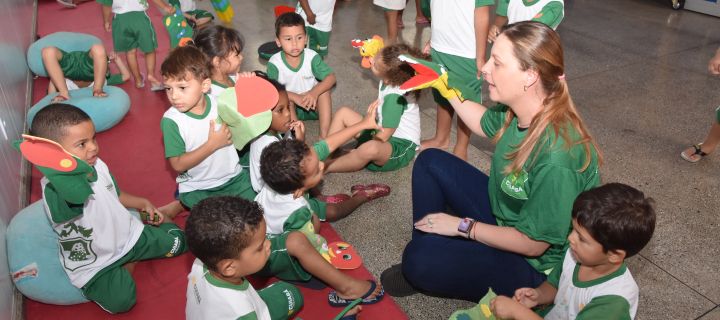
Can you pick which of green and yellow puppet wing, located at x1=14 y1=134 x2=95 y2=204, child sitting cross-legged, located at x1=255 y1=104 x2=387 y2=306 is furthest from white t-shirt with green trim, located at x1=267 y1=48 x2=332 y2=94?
green and yellow puppet wing, located at x1=14 y1=134 x2=95 y2=204

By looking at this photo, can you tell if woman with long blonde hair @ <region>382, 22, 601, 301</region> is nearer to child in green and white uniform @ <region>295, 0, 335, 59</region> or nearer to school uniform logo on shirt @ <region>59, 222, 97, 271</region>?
school uniform logo on shirt @ <region>59, 222, 97, 271</region>

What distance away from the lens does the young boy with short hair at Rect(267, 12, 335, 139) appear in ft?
11.4

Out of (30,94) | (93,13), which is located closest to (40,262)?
(30,94)

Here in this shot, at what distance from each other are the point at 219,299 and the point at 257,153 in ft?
3.30

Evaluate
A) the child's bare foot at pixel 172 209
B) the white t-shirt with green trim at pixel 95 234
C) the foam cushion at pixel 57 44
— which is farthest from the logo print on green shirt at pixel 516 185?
the foam cushion at pixel 57 44

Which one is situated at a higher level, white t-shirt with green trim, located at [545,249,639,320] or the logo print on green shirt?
the logo print on green shirt

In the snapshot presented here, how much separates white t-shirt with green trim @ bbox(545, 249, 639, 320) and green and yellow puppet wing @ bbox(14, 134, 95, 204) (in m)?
1.70

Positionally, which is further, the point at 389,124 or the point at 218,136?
the point at 389,124

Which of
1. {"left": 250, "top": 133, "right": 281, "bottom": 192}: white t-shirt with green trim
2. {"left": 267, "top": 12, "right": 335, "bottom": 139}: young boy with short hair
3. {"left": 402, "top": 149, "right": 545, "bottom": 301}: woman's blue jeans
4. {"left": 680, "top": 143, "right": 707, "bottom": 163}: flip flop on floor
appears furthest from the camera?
{"left": 267, "top": 12, "right": 335, "bottom": 139}: young boy with short hair

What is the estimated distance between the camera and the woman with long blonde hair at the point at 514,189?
5.86 ft

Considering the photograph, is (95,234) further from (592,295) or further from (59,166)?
(592,295)

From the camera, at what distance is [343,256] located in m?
2.50

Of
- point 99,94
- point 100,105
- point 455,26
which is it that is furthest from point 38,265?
point 455,26

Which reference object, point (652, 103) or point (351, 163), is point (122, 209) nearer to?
point (351, 163)
